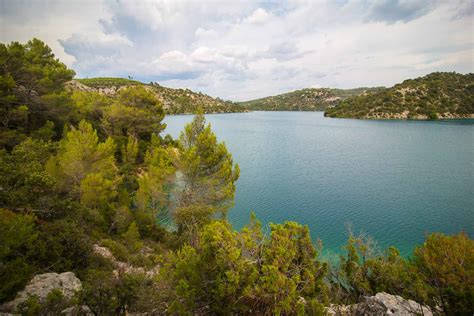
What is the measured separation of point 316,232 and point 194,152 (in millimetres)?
10509

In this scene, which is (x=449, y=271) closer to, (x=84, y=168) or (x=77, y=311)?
(x=77, y=311)

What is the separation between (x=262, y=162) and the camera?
38344 millimetres

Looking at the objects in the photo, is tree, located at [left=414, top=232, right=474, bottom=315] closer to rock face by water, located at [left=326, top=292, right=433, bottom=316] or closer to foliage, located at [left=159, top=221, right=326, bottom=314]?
rock face by water, located at [left=326, top=292, right=433, bottom=316]

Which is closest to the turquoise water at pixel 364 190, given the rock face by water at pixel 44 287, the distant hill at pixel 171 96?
the rock face by water at pixel 44 287

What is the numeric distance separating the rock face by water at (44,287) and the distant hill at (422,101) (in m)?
119

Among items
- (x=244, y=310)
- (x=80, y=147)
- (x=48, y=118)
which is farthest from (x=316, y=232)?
(x=48, y=118)

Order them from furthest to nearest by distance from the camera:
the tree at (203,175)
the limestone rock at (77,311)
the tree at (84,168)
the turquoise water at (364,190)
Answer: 1. the turquoise water at (364,190)
2. the tree at (84,168)
3. the tree at (203,175)
4. the limestone rock at (77,311)

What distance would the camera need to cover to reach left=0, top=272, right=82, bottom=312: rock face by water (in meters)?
6.28

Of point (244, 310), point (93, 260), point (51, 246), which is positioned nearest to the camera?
point (244, 310)

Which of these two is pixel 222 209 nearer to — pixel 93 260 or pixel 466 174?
pixel 93 260

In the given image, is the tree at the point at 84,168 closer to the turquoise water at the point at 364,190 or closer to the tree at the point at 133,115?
the turquoise water at the point at 364,190

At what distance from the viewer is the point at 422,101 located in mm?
103938

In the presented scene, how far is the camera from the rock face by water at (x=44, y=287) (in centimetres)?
628

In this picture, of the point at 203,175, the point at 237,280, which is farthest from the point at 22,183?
the point at 237,280
